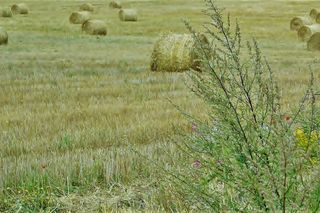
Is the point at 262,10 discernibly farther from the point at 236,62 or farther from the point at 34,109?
the point at 236,62

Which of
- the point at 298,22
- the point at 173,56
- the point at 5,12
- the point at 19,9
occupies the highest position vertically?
the point at 173,56

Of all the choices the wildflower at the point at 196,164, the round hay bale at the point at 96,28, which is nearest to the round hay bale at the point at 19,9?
the round hay bale at the point at 96,28

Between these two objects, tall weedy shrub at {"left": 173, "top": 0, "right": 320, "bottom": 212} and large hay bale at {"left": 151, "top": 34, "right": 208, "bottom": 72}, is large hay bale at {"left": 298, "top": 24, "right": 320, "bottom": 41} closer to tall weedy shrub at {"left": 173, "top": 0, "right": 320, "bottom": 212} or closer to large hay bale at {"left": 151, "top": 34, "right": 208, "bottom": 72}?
large hay bale at {"left": 151, "top": 34, "right": 208, "bottom": 72}

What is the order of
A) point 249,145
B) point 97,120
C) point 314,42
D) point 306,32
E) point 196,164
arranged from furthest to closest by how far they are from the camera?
point 306,32, point 314,42, point 97,120, point 196,164, point 249,145

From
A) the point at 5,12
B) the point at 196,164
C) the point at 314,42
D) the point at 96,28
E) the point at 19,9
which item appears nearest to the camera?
the point at 196,164

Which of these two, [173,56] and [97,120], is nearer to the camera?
[97,120]

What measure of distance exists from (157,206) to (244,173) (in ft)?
5.56

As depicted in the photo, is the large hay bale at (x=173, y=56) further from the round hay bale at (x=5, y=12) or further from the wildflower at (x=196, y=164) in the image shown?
the round hay bale at (x=5, y=12)

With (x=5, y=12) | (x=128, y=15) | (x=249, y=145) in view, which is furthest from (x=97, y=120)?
(x=5, y=12)

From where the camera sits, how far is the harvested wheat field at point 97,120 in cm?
487

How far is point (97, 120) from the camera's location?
8.61m

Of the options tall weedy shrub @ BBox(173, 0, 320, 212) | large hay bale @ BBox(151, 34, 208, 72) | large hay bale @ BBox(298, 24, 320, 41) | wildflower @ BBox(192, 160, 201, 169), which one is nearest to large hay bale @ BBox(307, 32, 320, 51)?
large hay bale @ BBox(298, 24, 320, 41)

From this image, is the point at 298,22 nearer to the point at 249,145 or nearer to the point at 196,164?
the point at 196,164

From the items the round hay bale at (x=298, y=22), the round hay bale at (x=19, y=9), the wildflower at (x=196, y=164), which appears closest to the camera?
the wildflower at (x=196, y=164)
